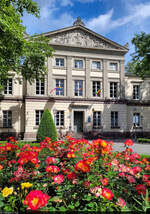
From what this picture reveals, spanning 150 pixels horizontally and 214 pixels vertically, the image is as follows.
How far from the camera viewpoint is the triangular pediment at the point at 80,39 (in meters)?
23.2

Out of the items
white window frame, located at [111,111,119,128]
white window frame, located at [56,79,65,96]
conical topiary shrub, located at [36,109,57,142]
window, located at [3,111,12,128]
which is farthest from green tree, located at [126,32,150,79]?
window, located at [3,111,12,128]

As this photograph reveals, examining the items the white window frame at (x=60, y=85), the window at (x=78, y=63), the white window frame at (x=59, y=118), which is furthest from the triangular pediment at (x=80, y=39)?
the white window frame at (x=59, y=118)

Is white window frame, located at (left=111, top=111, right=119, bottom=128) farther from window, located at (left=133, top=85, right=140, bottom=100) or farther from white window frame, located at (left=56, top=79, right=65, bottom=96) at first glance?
white window frame, located at (left=56, top=79, right=65, bottom=96)

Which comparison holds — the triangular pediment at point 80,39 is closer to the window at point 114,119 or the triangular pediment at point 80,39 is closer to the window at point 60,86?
the window at point 60,86

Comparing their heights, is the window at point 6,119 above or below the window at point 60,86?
below

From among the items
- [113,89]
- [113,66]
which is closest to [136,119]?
[113,89]

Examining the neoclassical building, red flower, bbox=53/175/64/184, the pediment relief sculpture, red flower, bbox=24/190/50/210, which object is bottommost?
red flower, bbox=53/175/64/184

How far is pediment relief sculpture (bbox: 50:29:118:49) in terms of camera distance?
23344 millimetres

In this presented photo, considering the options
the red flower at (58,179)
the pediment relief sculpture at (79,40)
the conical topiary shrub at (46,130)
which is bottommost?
the conical topiary shrub at (46,130)

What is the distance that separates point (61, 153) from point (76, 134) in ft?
62.2

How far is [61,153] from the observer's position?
367 cm

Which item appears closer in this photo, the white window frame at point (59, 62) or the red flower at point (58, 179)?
the red flower at point (58, 179)

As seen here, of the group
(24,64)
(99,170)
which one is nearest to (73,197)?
(99,170)

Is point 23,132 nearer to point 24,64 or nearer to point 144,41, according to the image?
point 24,64
